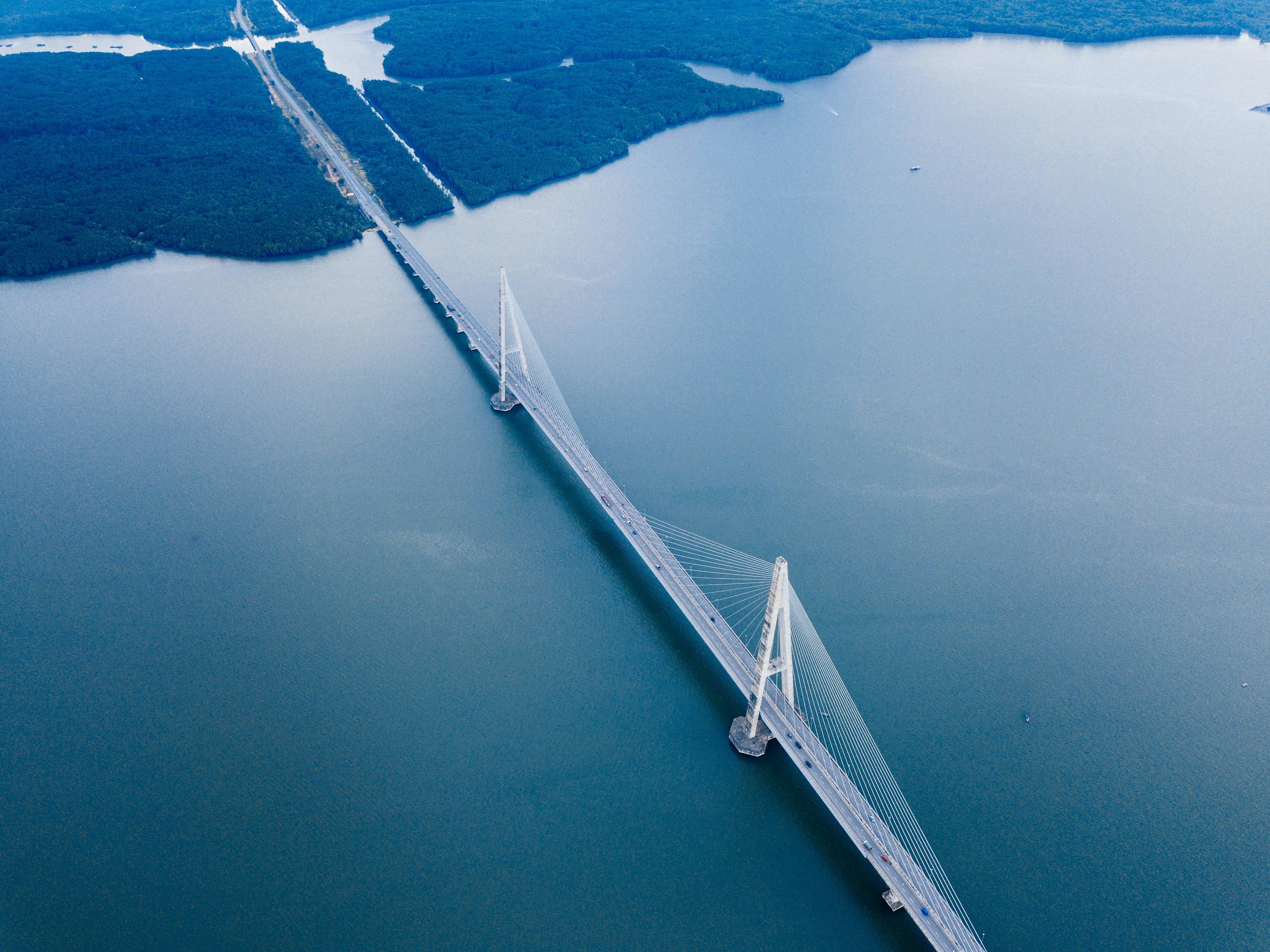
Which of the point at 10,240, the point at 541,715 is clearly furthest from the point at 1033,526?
the point at 10,240

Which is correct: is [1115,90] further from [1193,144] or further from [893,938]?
[893,938]

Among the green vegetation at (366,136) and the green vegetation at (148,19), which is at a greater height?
the green vegetation at (148,19)

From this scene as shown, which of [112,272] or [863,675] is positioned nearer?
[863,675]

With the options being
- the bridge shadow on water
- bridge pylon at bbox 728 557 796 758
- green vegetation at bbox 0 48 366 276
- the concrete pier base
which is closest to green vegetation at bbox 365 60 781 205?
green vegetation at bbox 0 48 366 276

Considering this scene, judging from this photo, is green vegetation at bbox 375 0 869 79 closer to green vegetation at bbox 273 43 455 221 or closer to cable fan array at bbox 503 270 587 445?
green vegetation at bbox 273 43 455 221

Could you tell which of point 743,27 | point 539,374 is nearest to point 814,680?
point 539,374

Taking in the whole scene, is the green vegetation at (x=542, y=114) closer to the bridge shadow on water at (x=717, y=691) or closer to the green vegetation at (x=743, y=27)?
the green vegetation at (x=743, y=27)

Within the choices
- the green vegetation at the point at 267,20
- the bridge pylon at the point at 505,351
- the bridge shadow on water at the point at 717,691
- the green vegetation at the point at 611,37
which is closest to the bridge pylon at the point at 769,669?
the bridge shadow on water at the point at 717,691
